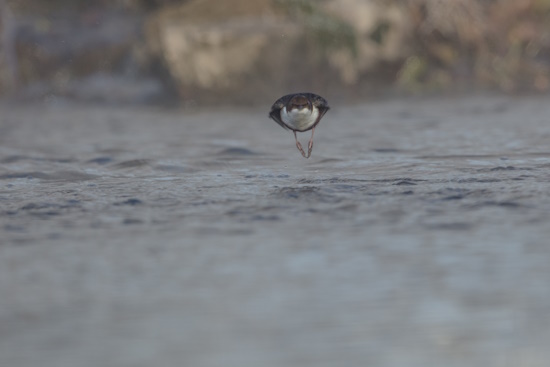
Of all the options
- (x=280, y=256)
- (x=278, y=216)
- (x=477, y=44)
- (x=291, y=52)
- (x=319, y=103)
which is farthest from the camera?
(x=477, y=44)

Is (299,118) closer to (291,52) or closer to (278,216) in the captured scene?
(278,216)

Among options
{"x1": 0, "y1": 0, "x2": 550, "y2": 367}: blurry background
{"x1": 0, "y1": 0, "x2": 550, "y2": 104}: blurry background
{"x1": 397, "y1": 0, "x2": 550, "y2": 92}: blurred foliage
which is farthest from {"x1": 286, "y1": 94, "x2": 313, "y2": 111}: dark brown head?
{"x1": 397, "y1": 0, "x2": 550, "y2": 92}: blurred foliage

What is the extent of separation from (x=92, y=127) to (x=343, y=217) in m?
5.06

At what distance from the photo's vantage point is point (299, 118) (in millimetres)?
4727

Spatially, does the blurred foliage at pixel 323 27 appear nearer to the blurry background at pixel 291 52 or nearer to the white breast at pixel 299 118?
the blurry background at pixel 291 52

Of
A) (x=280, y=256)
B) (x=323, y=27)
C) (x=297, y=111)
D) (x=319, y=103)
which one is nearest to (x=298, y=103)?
(x=297, y=111)

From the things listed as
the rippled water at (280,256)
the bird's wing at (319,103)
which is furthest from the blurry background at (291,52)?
the bird's wing at (319,103)

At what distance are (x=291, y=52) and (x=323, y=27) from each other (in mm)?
461

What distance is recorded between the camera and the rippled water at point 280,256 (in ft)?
8.36

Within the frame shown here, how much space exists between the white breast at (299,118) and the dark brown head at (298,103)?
0.7 inches

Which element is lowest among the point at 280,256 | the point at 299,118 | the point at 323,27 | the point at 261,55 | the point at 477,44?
the point at 280,256

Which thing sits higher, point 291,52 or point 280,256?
point 291,52

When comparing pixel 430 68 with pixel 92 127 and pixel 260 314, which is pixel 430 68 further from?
pixel 260 314

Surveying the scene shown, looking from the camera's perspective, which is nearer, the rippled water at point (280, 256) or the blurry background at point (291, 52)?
the rippled water at point (280, 256)
